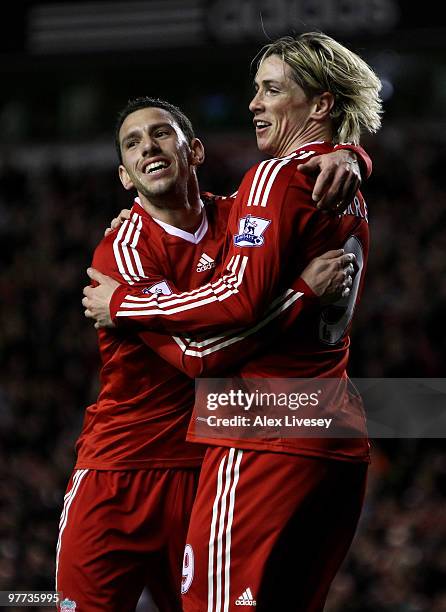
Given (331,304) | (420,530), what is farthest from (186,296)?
(420,530)

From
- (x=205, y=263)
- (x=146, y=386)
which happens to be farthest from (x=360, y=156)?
(x=146, y=386)

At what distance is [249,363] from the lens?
3.04 meters

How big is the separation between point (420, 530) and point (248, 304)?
4221mm

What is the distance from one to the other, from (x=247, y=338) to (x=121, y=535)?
912mm

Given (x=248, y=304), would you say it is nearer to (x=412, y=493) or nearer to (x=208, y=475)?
(x=208, y=475)

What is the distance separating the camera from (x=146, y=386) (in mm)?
3463

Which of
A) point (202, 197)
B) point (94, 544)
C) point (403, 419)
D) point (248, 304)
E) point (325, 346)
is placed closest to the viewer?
point (248, 304)

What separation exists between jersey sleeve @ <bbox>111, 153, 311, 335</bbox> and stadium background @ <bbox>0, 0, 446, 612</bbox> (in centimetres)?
373

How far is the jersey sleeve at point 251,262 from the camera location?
2887 mm

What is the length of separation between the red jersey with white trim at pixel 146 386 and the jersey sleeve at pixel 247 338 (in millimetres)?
436

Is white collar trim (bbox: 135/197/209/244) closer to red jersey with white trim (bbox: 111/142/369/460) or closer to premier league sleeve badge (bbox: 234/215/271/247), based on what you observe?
red jersey with white trim (bbox: 111/142/369/460)

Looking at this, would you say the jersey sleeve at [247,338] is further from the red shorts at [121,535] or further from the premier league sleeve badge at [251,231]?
the red shorts at [121,535]

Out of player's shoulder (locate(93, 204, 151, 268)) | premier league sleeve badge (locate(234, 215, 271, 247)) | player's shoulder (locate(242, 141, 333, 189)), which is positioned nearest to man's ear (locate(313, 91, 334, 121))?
player's shoulder (locate(242, 141, 333, 189))

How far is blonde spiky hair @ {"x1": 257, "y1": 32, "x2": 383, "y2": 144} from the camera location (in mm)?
3182
